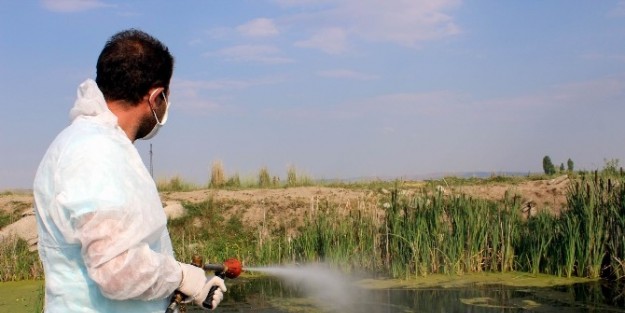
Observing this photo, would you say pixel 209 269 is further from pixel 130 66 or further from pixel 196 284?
pixel 130 66

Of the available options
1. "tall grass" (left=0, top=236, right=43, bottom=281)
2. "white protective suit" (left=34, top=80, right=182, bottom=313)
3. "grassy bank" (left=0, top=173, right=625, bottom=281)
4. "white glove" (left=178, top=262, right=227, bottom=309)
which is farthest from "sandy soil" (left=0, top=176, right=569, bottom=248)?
"white protective suit" (left=34, top=80, right=182, bottom=313)

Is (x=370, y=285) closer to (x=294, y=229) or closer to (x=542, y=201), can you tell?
(x=294, y=229)

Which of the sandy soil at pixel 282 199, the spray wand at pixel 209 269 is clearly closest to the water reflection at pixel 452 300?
the spray wand at pixel 209 269

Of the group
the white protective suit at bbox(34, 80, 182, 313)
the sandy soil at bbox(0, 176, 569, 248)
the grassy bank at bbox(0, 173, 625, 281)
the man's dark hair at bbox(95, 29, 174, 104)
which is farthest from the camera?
the sandy soil at bbox(0, 176, 569, 248)

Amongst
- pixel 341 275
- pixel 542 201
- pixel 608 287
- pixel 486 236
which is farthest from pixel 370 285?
pixel 542 201

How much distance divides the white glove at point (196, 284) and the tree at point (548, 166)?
16.4m

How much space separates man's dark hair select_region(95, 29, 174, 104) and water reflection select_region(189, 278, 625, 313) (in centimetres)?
552

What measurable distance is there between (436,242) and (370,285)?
102cm

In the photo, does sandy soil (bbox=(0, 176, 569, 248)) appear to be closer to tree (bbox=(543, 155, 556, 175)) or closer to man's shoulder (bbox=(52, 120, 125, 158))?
tree (bbox=(543, 155, 556, 175))

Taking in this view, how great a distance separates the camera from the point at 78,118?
2434mm

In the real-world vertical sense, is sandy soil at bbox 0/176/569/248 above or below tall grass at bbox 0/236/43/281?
above

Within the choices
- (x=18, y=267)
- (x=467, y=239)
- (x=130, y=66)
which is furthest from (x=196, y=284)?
(x=18, y=267)

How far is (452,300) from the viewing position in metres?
8.02

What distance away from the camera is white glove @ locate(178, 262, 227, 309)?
2.49 meters
